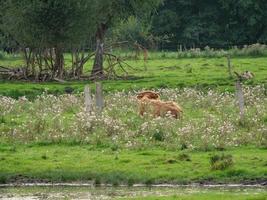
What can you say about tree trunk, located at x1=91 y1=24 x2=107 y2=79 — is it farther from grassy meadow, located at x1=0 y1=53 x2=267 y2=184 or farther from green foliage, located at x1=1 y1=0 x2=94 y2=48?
→ grassy meadow, located at x1=0 y1=53 x2=267 y2=184

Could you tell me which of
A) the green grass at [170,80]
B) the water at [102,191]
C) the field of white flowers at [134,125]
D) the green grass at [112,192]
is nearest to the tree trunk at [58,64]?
the green grass at [170,80]

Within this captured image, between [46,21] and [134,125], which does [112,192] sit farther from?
[46,21]

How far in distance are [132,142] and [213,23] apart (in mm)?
79999

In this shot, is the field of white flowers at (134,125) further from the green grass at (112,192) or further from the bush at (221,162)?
the green grass at (112,192)

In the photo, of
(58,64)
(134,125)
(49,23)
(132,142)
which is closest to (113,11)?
(58,64)

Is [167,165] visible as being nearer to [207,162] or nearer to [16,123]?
[207,162]

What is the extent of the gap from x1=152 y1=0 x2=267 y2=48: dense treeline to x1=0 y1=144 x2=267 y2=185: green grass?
250ft

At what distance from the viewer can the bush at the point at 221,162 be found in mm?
25391

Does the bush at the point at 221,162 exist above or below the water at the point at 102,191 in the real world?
above

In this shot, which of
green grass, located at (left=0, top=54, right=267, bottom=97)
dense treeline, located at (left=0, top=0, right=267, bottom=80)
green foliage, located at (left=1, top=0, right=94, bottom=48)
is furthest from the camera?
dense treeline, located at (left=0, top=0, right=267, bottom=80)

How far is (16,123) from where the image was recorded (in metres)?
34.3

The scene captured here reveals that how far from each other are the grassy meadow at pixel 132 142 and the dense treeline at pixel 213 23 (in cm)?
6315

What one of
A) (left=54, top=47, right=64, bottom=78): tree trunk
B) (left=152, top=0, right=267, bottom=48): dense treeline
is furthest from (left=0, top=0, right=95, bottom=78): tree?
(left=152, top=0, right=267, bottom=48): dense treeline

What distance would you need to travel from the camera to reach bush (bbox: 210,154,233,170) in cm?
2539
